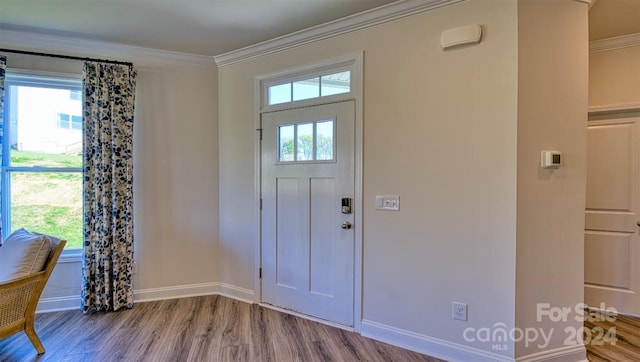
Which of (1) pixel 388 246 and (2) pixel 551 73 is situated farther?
(1) pixel 388 246

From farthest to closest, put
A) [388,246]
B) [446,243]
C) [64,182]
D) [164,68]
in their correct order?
[164,68] → [64,182] → [388,246] → [446,243]

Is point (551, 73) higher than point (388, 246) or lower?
higher

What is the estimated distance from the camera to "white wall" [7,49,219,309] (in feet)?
12.0

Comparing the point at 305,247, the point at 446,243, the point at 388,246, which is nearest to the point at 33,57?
the point at 305,247

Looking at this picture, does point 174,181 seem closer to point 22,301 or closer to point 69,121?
point 69,121

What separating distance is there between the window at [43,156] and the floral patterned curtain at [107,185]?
0.99 ft

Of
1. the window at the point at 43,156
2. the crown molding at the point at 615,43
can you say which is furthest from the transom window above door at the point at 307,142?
the crown molding at the point at 615,43

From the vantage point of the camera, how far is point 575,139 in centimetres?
241

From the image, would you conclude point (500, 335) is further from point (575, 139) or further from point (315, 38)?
point (315, 38)

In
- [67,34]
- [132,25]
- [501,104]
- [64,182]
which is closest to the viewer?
[501,104]

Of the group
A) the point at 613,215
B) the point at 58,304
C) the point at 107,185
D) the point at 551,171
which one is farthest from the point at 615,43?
the point at 58,304

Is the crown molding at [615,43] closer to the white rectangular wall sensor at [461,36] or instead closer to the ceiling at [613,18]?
the ceiling at [613,18]

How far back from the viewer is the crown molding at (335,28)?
258cm

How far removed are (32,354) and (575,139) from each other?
4.14 meters
